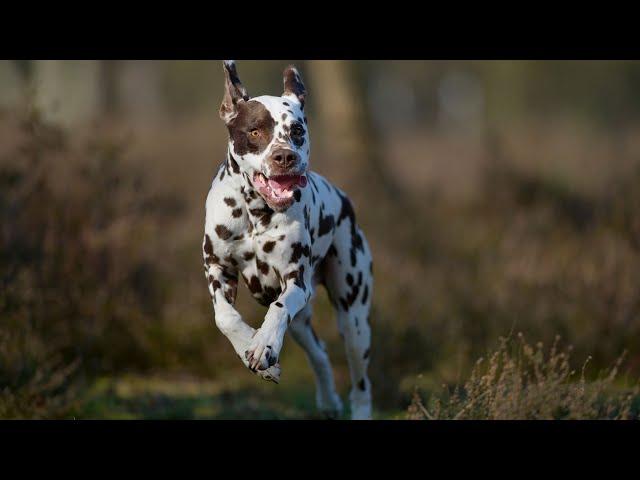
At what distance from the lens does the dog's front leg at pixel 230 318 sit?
17.4ft

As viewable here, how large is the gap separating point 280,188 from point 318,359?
6.23 ft

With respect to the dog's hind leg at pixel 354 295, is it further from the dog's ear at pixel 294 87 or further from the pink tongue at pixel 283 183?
the pink tongue at pixel 283 183

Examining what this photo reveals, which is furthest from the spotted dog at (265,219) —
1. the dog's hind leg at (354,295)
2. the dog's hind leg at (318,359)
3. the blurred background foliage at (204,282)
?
the blurred background foliage at (204,282)

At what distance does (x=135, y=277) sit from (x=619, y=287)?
4.94 metres

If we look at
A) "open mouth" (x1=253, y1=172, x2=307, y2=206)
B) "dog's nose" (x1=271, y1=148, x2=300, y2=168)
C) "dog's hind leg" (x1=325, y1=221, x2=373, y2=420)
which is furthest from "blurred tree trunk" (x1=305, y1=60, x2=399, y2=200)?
"dog's nose" (x1=271, y1=148, x2=300, y2=168)

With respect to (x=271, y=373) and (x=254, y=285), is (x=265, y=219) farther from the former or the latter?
(x=271, y=373)

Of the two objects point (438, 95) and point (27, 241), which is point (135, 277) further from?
point (438, 95)

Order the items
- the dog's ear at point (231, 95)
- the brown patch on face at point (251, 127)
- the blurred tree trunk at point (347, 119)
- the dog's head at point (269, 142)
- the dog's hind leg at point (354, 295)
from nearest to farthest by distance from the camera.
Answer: the dog's head at point (269, 142), the brown patch on face at point (251, 127), the dog's ear at point (231, 95), the dog's hind leg at point (354, 295), the blurred tree trunk at point (347, 119)

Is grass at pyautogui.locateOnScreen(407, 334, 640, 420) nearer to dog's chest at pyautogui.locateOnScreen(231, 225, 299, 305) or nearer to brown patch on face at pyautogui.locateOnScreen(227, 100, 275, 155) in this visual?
dog's chest at pyautogui.locateOnScreen(231, 225, 299, 305)

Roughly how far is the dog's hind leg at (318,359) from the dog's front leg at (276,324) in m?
0.93

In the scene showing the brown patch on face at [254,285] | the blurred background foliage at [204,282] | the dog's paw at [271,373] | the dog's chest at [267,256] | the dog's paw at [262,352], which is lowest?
the blurred background foliage at [204,282]

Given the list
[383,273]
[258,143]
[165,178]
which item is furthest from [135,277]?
[258,143]

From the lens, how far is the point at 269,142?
545 centimetres

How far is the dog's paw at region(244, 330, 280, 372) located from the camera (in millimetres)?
5215
